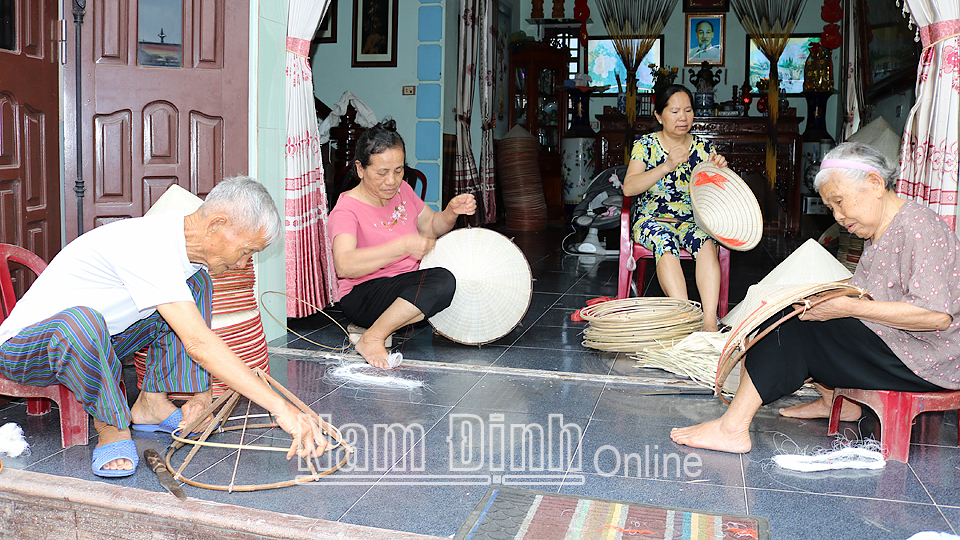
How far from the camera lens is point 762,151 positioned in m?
8.59

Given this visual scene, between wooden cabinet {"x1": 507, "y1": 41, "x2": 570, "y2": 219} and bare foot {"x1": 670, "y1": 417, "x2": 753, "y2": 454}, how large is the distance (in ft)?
24.4

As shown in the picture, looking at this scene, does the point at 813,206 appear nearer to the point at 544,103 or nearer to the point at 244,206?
the point at 544,103

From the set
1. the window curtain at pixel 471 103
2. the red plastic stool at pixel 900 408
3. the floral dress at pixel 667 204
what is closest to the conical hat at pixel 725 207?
the floral dress at pixel 667 204

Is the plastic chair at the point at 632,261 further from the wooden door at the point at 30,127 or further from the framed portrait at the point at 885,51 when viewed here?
the framed portrait at the point at 885,51

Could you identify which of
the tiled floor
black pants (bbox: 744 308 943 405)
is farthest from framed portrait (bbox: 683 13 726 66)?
black pants (bbox: 744 308 943 405)

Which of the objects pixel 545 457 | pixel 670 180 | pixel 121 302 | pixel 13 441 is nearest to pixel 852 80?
pixel 670 180

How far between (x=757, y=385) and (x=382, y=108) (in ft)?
19.2

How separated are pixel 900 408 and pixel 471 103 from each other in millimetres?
6218

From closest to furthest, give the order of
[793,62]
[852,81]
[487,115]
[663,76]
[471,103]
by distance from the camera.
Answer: [852,81] → [471,103] → [487,115] → [663,76] → [793,62]

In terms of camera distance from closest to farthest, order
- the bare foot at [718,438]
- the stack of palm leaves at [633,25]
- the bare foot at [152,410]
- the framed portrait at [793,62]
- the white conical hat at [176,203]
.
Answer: the bare foot at [718,438] → the bare foot at [152,410] → the white conical hat at [176,203] → the stack of palm leaves at [633,25] → the framed portrait at [793,62]

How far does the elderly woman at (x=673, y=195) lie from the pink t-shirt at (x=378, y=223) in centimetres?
108

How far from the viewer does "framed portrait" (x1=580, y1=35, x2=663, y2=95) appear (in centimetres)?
1002

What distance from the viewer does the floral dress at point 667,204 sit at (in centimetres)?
383

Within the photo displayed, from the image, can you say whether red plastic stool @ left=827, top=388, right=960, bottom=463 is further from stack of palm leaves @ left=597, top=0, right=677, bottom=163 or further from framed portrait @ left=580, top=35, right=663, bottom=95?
framed portrait @ left=580, top=35, right=663, bottom=95
